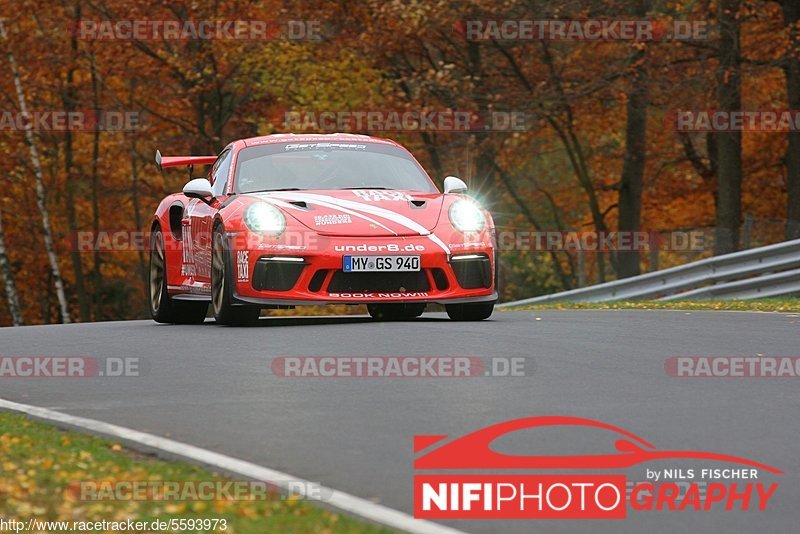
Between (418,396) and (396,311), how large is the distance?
6577 mm

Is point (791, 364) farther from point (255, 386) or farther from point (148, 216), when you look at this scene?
point (148, 216)

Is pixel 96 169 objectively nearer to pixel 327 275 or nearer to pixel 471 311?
pixel 471 311

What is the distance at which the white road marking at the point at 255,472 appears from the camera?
16.9 feet

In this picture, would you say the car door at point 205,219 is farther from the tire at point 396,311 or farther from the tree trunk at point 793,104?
the tree trunk at point 793,104

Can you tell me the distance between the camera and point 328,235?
1217 centimetres

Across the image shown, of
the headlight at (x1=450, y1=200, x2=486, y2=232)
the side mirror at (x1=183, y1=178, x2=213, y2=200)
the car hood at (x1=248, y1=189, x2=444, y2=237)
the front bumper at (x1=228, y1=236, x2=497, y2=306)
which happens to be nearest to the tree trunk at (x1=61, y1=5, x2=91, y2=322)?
the side mirror at (x1=183, y1=178, x2=213, y2=200)

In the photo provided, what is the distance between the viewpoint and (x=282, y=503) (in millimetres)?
5434

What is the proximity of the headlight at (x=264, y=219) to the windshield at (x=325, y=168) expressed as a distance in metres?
0.94

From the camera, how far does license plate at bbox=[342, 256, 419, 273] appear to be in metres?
12.2

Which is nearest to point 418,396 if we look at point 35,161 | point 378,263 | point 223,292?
point 378,263

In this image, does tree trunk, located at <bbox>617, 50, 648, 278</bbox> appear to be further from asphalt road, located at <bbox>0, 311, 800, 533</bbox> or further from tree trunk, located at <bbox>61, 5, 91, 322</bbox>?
asphalt road, located at <bbox>0, 311, 800, 533</bbox>

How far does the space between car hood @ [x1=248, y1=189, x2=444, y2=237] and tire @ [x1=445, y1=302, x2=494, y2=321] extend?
36.9 inches


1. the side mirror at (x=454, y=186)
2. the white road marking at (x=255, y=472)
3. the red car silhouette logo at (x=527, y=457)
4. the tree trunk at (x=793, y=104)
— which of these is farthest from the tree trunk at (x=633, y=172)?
the red car silhouette logo at (x=527, y=457)

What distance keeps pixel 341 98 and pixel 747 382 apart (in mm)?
25309
